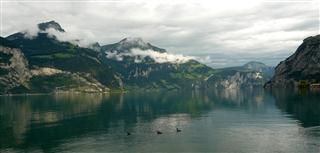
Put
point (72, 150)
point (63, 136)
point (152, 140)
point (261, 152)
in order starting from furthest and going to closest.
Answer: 1. point (63, 136)
2. point (152, 140)
3. point (72, 150)
4. point (261, 152)

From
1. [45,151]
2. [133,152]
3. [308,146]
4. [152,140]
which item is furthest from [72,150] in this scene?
[308,146]

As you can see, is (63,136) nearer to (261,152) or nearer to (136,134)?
(136,134)

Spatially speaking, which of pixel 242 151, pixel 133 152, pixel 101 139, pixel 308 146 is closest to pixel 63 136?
pixel 101 139

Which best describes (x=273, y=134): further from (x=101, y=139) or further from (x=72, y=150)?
(x=72, y=150)

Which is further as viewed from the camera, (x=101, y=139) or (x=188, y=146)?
(x=101, y=139)

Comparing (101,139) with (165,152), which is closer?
(165,152)

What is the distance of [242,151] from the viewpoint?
472 ft

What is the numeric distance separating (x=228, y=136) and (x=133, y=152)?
51901mm

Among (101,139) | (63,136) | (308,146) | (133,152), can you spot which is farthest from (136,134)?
(308,146)

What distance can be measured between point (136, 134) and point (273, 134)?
61680 millimetres

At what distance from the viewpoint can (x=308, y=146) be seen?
14988 centimetres

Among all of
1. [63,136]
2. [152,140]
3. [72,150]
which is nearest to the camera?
[72,150]

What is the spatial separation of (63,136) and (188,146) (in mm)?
65417

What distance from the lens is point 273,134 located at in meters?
184
